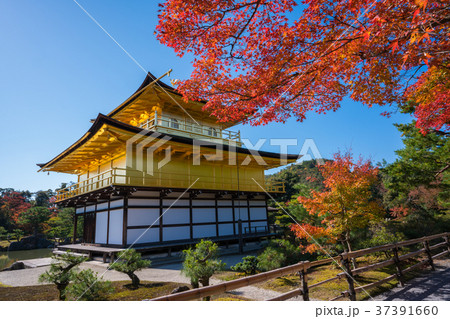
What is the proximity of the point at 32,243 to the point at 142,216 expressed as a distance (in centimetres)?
2430

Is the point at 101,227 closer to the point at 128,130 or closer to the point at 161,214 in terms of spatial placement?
the point at 161,214

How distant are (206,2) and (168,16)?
2.45 ft

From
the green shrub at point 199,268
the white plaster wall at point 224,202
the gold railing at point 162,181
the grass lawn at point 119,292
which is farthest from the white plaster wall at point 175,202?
the green shrub at point 199,268

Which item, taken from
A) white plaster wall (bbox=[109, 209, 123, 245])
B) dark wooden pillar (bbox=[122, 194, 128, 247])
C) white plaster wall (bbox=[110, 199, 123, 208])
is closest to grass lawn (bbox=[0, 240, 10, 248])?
white plaster wall (bbox=[109, 209, 123, 245])

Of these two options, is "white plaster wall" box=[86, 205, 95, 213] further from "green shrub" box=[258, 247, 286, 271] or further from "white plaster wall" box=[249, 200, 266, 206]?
"green shrub" box=[258, 247, 286, 271]

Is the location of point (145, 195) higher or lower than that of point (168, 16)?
lower

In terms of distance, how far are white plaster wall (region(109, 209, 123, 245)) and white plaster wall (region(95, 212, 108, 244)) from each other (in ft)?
2.47

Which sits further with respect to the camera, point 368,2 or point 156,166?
point 156,166

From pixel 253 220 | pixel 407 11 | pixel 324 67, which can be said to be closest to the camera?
pixel 407 11

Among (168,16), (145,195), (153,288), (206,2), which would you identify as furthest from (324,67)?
(145,195)

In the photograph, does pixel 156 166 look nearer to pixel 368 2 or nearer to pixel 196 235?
pixel 196 235

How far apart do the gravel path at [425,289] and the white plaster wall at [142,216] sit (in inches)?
399

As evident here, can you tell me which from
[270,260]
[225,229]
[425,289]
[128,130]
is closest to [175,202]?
[225,229]

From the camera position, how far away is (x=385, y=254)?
26.4 feet
